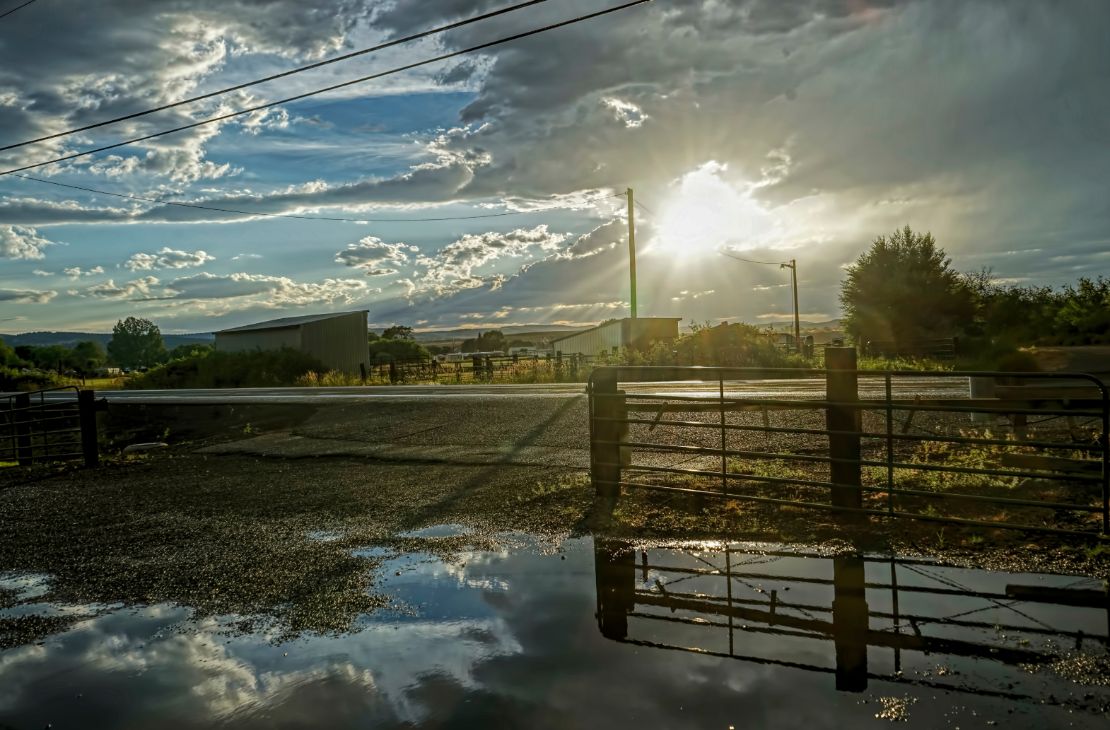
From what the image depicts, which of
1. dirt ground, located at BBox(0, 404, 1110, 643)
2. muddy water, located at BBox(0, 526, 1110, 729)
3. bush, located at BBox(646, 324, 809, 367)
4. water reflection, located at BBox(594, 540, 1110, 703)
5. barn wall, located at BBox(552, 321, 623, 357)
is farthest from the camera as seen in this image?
barn wall, located at BBox(552, 321, 623, 357)

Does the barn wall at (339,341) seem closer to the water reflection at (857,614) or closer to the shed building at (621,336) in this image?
the shed building at (621,336)

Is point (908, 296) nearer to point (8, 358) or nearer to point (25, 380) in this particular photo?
point (25, 380)

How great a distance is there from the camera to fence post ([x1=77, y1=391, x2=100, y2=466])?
50.2ft

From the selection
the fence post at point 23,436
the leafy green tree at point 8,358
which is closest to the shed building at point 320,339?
the leafy green tree at point 8,358

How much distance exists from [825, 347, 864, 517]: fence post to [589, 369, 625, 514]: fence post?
7.69ft

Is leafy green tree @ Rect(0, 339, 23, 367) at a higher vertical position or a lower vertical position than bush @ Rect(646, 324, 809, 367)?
→ higher

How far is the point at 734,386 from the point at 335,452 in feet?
43.6

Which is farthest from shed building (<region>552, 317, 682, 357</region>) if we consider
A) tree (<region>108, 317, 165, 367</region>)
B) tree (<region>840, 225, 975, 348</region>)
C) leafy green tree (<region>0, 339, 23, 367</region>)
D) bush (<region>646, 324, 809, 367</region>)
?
tree (<region>108, 317, 165, 367</region>)

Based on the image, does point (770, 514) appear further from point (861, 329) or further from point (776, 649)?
point (861, 329)

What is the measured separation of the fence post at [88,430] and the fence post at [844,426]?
13.5m

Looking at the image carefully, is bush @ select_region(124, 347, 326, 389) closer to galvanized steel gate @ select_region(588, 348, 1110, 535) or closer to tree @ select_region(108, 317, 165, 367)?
galvanized steel gate @ select_region(588, 348, 1110, 535)

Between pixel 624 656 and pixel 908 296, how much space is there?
4959 cm

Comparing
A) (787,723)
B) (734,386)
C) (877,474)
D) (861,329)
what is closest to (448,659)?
(787,723)

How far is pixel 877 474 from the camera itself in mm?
9500
